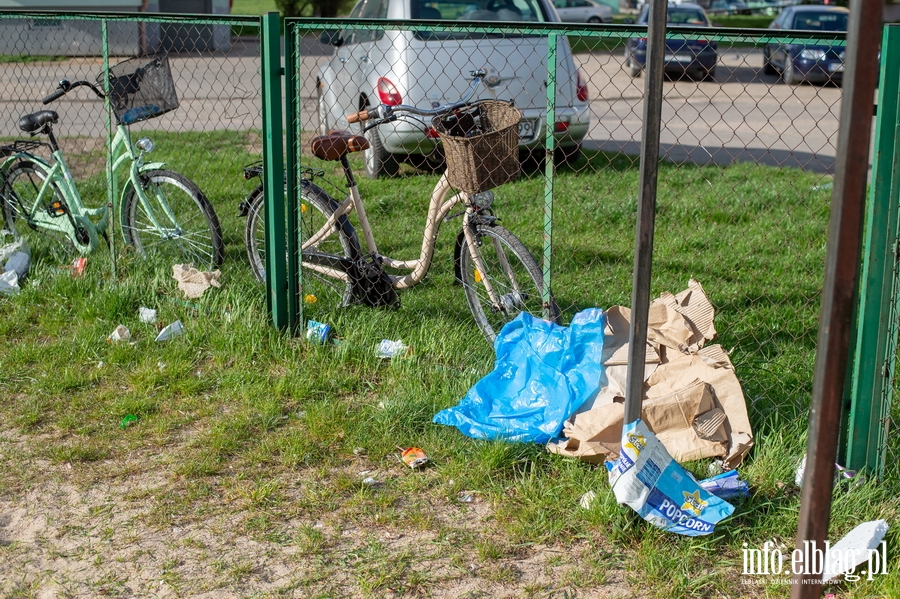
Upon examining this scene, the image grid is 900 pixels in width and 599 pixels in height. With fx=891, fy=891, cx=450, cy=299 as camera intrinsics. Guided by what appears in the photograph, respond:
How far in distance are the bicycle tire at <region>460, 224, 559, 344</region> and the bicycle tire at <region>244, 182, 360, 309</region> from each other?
70cm

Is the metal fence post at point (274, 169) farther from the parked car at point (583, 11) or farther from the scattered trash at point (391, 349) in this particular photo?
the parked car at point (583, 11)

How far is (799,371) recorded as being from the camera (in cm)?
412

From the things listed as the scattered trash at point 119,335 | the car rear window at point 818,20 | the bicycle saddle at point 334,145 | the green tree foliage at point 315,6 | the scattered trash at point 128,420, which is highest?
the green tree foliage at point 315,6

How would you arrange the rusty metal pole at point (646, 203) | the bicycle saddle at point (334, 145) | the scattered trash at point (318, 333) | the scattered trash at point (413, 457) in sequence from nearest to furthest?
the rusty metal pole at point (646, 203), the scattered trash at point (413, 457), the scattered trash at point (318, 333), the bicycle saddle at point (334, 145)

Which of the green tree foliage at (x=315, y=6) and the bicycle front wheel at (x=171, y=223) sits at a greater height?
the green tree foliage at (x=315, y=6)

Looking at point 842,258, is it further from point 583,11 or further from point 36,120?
point 583,11

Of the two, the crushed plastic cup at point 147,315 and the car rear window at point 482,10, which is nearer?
the crushed plastic cup at point 147,315

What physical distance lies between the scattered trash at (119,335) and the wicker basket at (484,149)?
74.4 inches

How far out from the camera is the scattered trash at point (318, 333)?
172 inches

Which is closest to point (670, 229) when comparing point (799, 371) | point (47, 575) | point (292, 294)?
point (799, 371)

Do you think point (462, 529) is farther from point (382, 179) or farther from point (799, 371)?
point (382, 179)

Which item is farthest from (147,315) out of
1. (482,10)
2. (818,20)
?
(818,20)

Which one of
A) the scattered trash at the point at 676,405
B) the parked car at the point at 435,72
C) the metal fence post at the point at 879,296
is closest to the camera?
the metal fence post at the point at 879,296

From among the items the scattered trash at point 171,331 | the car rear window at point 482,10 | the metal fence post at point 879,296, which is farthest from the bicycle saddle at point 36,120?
the metal fence post at point 879,296
